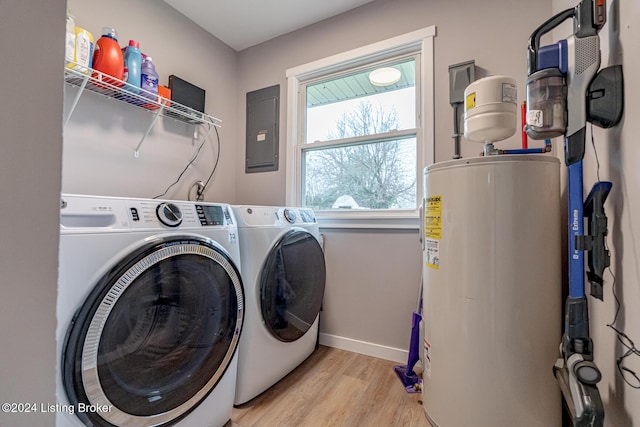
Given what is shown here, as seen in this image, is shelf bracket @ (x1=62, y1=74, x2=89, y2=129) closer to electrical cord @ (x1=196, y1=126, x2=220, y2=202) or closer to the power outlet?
electrical cord @ (x1=196, y1=126, x2=220, y2=202)

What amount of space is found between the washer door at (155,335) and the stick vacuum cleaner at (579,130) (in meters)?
1.17

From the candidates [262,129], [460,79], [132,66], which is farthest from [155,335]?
[460,79]

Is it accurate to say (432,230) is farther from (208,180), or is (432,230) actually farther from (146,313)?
(208,180)

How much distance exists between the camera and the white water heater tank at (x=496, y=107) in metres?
1.07

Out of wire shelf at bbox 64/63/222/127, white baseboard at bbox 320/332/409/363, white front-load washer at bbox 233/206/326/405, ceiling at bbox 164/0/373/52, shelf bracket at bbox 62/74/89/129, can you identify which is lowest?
white baseboard at bbox 320/332/409/363

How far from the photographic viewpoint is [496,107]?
1.08m

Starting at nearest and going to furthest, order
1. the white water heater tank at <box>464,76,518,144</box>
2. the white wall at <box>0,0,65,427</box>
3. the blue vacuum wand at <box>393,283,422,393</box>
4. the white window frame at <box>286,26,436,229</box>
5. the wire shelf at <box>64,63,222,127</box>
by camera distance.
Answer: the white wall at <box>0,0,65,427</box>
the white water heater tank at <box>464,76,518,144</box>
the wire shelf at <box>64,63,222,127</box>
the blue vacuum wand at <box>393,283,422,393</box>
the white window frame at <box>286,26,436,229</box>

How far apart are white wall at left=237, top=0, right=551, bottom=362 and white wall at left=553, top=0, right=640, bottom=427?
686 millimetres

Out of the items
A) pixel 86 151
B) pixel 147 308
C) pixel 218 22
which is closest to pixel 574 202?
pixel 147 308

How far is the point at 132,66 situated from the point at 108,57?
120mm

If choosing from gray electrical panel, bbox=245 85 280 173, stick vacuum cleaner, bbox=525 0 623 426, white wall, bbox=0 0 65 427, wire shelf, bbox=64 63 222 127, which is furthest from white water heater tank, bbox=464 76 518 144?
wire shelf, bbox=64 63 222 127

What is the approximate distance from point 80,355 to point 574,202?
1.49m

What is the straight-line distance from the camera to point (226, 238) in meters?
1.12

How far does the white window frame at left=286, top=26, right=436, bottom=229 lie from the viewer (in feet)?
5.56
